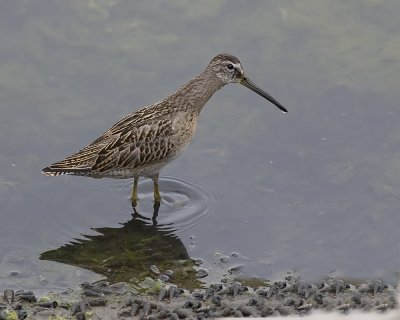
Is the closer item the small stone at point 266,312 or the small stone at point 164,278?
the small stone at point 266,312

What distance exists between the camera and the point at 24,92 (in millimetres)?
12148

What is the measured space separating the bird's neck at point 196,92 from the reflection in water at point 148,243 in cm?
88

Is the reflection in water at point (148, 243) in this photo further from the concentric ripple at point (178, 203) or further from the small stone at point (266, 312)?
the small stone at point (266, 312)

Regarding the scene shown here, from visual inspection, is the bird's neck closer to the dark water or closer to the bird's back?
the bird's back

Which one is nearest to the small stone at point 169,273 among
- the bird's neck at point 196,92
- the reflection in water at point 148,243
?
the reflection in water at point 148,243

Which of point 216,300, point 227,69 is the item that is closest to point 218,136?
point 227,69

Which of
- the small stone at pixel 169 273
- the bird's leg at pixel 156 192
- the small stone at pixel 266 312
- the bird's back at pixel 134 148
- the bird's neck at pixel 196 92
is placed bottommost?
the small stone at pixel 266 312

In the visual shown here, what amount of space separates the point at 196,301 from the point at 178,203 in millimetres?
2678

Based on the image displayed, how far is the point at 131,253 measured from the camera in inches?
397

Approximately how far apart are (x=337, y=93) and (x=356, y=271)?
302 centimetres

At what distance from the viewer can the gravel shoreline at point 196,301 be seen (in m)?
8.14

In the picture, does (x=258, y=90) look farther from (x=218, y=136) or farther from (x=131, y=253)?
(x=131, y=253)

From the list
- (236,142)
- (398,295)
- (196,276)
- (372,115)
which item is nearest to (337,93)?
(372,115)

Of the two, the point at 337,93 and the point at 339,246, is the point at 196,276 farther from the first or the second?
the point at 337,93
